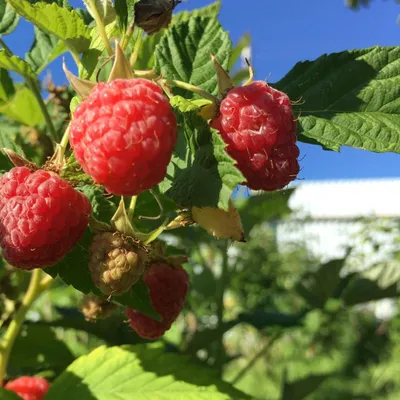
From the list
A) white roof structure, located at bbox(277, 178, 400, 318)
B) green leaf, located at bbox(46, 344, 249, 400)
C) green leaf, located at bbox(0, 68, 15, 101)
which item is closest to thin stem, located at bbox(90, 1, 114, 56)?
green leaf, located at bbox(0, 68, 15, 101)

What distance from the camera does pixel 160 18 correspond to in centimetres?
81

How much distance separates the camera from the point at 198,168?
671 millimetres

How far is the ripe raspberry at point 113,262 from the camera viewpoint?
2.52 feet

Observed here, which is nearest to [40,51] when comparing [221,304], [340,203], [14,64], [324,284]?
[14,64]

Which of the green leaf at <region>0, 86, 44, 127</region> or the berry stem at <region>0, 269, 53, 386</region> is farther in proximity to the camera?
the green leaf at <region>0, 86, 44, 127</region>

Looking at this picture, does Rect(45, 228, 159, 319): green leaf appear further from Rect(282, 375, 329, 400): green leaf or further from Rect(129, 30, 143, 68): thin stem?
Rect(282, 375, 329, 400): green leaf

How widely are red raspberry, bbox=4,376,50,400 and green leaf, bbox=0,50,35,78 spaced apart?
62 cm

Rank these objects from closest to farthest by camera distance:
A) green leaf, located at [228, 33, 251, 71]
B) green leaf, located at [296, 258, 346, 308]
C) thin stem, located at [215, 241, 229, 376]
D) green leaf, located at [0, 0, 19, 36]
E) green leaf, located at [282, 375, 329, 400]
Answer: green leaf, located at [0, 0, 19, 36] → green leaf, located at [228, 33, 251, 71] → thin stem, located at [215, 241, 229, 376] → green leaf, located at [282, 375, 329, 400] → green leaf, located at [296, 258, 346, 308]

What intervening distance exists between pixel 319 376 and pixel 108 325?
78 centimetres

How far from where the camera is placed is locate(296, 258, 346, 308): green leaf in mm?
2062

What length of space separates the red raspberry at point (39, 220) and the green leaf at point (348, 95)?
0.32 metres

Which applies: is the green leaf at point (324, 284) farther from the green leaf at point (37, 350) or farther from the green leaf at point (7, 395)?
the green leaf at point (7, 395)

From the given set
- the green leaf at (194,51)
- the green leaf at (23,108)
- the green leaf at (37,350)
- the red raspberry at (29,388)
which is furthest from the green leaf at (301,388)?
the green leaf at (194,51)

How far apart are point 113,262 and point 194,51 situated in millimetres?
350
